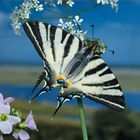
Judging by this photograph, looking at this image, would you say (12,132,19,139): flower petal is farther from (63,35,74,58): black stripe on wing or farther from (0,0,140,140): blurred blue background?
(0,0,140,140): blurred blue background

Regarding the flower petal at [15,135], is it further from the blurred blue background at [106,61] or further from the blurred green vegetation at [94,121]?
the blurred green vegetation at [94,121]

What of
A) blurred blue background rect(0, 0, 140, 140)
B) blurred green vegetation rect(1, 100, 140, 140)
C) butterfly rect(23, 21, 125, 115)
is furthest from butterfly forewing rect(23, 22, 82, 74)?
blurred green vegetation rect(1, 100, 140, 140)

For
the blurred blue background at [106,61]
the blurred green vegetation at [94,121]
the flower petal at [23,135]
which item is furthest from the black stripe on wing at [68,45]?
the blurred green vegetation at [94,121]

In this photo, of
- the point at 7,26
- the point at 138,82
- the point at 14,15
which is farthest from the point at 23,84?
the point at 14,15

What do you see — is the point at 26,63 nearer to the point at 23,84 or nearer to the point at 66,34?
the point at 23,84

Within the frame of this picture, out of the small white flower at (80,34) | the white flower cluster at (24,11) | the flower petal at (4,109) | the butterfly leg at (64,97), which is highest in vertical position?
the white flower cluster at (24,11)

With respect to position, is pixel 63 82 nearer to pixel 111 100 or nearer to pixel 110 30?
pixel 111 100
